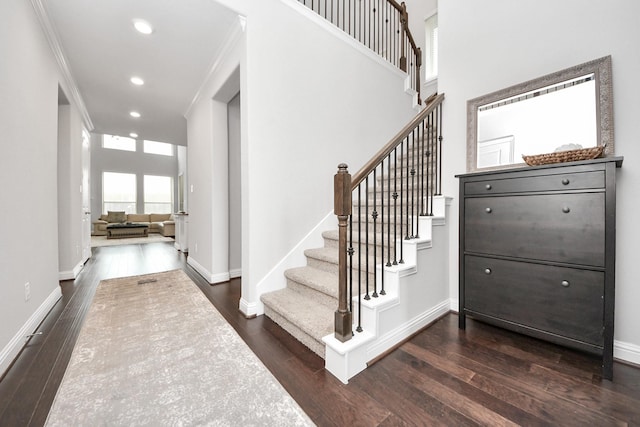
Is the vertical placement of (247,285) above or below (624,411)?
above

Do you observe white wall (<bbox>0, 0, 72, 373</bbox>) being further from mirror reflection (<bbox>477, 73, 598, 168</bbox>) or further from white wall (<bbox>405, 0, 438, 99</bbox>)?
white wall (<bbox>405, 0, 438, 99</bbox>)

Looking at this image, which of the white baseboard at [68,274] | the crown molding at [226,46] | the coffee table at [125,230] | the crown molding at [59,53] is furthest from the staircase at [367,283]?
the coffee table at [125,230]

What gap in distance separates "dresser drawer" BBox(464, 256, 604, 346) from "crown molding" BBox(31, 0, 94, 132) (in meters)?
4.04

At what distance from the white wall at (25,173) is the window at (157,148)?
9.67 m

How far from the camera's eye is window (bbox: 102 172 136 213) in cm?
1027

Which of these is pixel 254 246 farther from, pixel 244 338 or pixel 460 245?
pixel 460 245

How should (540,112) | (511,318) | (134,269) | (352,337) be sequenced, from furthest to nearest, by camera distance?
(134,269)
(540,112)
(511,318)
(352,337)

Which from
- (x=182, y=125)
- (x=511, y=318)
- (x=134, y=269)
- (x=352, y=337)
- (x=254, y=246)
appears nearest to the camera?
(x=352, y=337)

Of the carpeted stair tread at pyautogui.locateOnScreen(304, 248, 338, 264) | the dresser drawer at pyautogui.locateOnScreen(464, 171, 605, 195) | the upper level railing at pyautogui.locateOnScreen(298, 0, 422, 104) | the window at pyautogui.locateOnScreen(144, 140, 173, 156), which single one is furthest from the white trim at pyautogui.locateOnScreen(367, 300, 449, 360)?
the window at pyautogui.locateOnScreen(144, 140, 173, 156)

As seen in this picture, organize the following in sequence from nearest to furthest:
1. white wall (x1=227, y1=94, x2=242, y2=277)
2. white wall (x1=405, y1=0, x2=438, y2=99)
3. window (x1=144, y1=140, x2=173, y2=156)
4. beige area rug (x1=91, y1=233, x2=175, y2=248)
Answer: white wall (x1=227, y1=94, x2=242, y2=277) < white wall (x1=405, y1=0, x2=438, y2=99) < beige area rug (x1=91, y1=233, x2=175, y2=248) < window (x1=144, y1=140, x2=173, y2=156)

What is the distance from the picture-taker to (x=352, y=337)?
5.13 feet

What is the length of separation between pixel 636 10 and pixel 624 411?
2245mm

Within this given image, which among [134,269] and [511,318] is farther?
[134,269]

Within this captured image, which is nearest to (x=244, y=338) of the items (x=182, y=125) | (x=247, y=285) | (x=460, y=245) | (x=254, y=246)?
(x=247, y=285)
